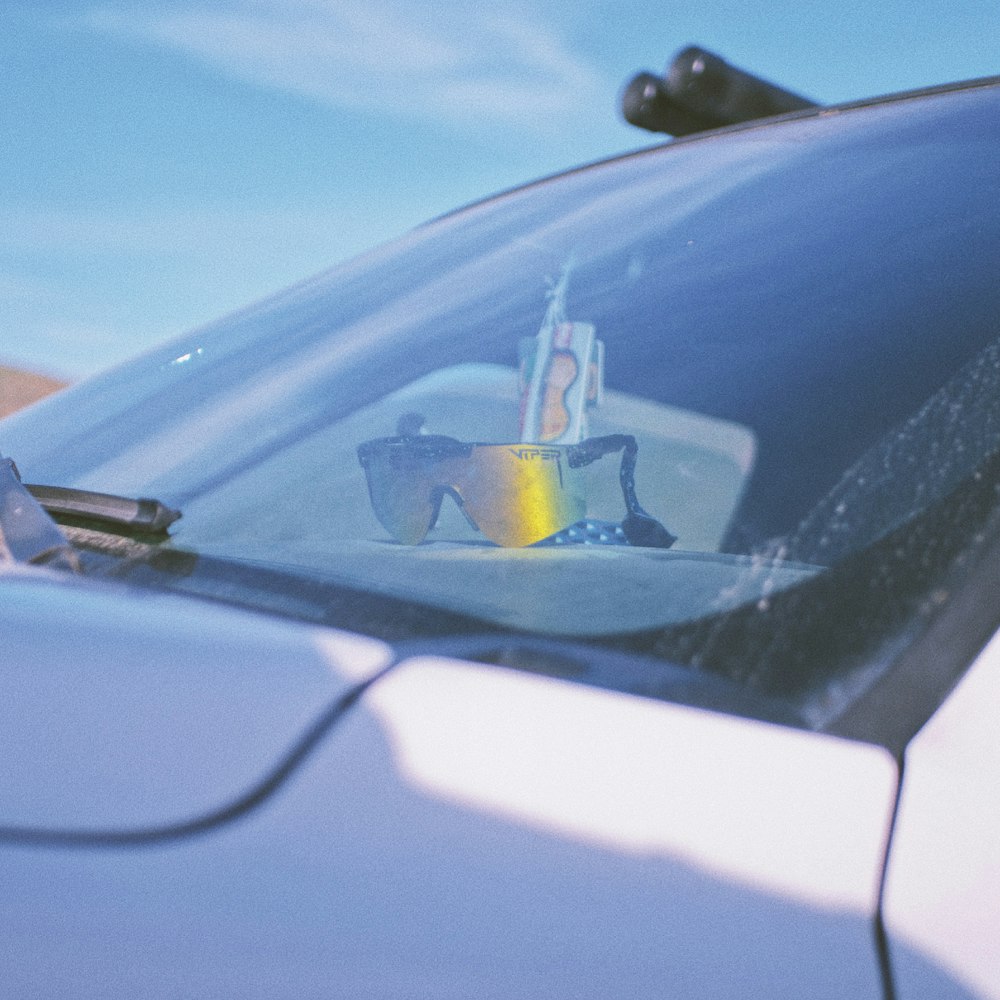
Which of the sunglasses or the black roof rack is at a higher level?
the black roof rack

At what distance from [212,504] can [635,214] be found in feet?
2.62

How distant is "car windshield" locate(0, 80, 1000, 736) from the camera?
3.13 feet

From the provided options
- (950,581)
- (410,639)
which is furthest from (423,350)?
(950,581)

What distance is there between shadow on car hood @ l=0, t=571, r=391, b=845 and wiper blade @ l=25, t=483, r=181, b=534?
258 millimetres

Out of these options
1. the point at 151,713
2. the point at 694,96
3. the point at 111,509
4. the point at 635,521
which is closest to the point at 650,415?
the point at 635,521

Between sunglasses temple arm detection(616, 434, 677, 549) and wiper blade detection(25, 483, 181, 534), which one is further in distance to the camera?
sunglasses temple arm detection(616, 434, 677, 549)

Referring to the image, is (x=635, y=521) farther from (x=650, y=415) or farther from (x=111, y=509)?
(x=111, y=509)

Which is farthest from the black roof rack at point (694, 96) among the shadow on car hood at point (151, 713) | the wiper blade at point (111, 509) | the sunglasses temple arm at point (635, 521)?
the shadow on car hood at point (151, 713)

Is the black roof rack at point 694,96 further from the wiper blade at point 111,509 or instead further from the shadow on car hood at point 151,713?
the shadow on car hood at point 151,713

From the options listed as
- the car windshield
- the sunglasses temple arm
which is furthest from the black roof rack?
the sunglasses temple arm

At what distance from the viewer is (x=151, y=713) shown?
31.6 inches

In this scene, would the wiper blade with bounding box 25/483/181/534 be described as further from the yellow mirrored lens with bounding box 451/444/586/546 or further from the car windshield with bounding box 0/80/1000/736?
the yellow mirrored lens with bounding box 451/444/586/546

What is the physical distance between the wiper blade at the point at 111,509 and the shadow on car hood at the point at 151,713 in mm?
258

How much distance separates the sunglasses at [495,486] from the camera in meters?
1.25
